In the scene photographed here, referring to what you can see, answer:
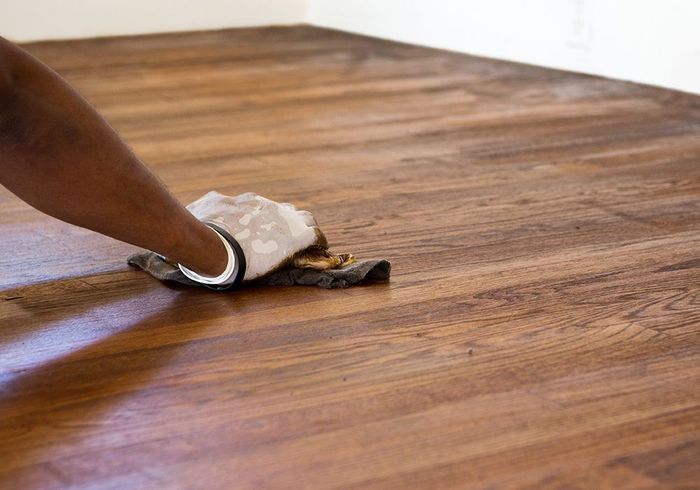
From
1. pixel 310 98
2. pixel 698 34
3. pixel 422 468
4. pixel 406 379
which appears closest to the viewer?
pixel 422 468

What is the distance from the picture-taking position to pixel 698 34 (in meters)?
2.79

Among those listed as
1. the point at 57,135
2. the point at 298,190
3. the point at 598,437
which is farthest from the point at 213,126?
the point at 598,437

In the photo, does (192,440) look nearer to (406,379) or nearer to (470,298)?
(406,379)

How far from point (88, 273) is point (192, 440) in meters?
0.56

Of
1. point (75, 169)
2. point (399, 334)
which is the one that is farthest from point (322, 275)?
point (75, 169)

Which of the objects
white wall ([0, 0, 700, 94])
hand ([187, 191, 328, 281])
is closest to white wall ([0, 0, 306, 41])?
white wall ([0, 0, 700, 94])

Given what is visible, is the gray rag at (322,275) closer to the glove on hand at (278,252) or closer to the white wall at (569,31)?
the glove on hand at (278,252)

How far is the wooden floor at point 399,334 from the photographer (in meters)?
0.94

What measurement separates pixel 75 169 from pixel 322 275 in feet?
1.11

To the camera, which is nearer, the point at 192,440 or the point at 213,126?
the point at 192,440

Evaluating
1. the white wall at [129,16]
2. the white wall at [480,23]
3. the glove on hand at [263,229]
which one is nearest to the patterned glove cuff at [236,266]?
the glove on hand at [263,229]

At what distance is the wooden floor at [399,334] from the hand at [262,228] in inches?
1.8

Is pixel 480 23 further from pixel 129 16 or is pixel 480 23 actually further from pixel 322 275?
pixel 322 275

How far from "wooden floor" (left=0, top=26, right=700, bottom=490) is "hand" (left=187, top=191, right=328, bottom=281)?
0.05 metres
